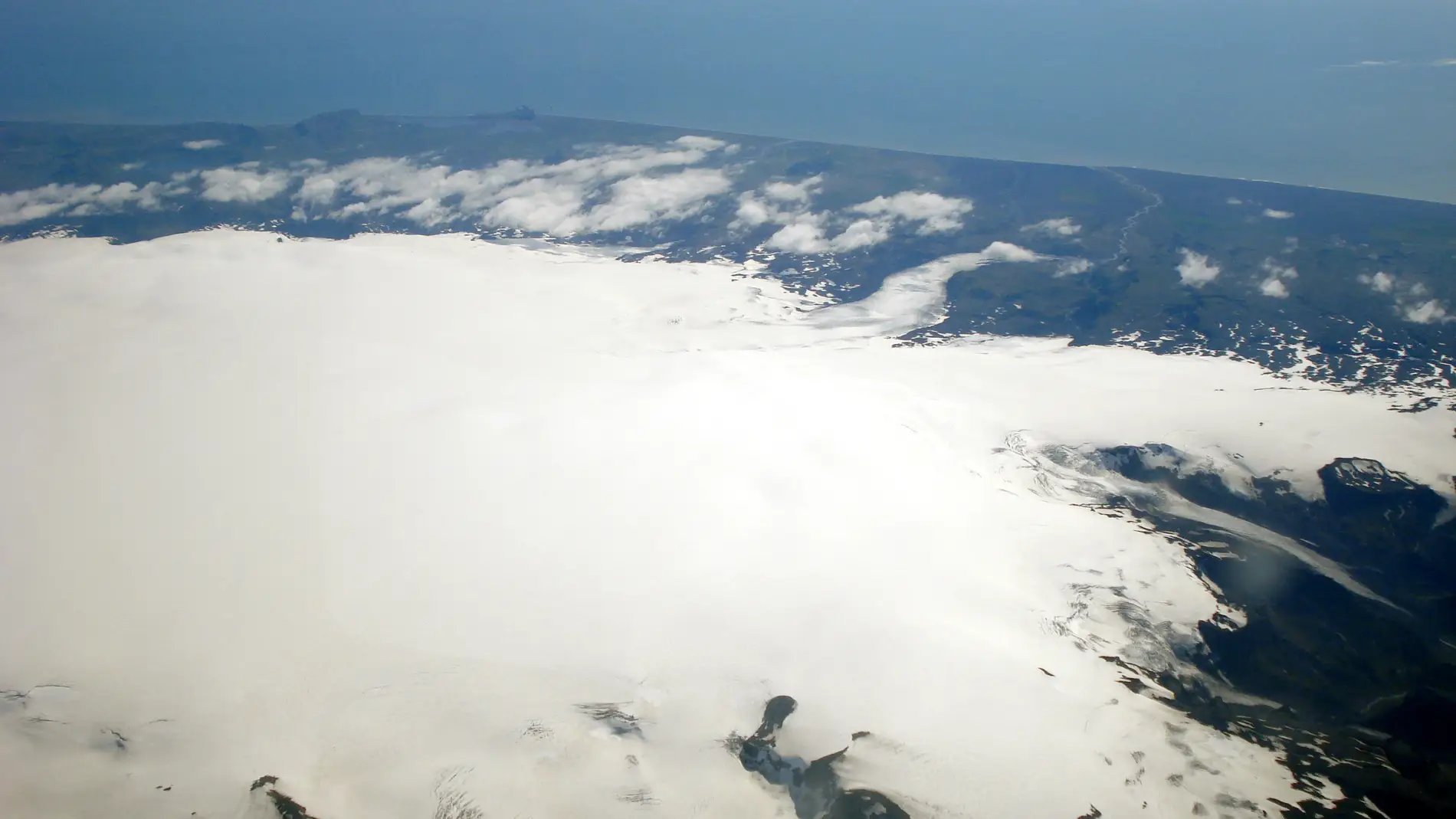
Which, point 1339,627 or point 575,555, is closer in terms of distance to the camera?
point 1339,627

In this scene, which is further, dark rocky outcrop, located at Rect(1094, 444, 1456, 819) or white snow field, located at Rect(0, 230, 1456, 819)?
dark rocky outcrop, located at Rect(1094, 444, 1456, 819)

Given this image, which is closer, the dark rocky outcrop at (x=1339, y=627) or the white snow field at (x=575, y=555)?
the white snow field at (x=575, y=555)

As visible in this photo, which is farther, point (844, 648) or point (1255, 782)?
point (844, 648)

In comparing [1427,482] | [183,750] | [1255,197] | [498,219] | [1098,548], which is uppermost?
[1255,197]

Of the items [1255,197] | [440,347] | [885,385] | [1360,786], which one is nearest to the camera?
[1360,786]

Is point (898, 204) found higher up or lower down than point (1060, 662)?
higher up

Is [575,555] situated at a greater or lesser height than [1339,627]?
lesser

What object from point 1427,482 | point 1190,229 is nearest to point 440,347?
point 1427,482

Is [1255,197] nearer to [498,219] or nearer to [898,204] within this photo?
[898,204]
